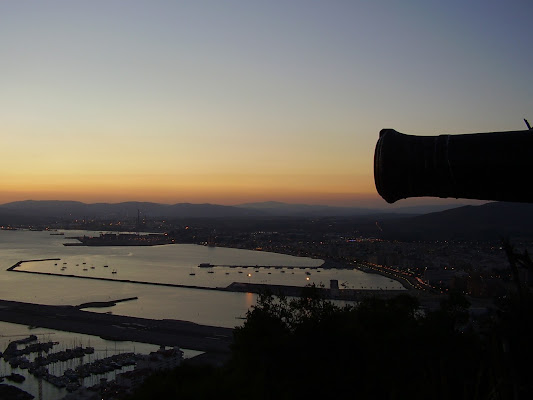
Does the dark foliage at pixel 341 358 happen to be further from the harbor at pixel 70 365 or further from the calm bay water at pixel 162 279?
the calm bay water at pixel 162 279

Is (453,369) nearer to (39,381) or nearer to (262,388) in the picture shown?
(262,388)

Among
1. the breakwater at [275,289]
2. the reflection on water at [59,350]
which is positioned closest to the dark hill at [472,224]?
the breakwater at [275,289]

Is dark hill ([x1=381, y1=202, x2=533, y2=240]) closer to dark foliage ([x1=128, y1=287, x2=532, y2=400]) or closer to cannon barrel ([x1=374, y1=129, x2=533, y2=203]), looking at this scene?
dark foliage ([x1=128, y1=287, x2=532, y2=400])

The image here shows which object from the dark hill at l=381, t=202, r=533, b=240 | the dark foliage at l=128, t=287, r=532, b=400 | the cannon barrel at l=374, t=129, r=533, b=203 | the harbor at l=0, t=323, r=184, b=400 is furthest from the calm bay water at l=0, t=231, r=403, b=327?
the dark hill at l=381, t=202, r=533, b=240

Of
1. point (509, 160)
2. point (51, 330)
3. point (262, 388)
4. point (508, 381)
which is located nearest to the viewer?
point (509, 160)

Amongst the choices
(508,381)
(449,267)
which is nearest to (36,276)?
(449,267)

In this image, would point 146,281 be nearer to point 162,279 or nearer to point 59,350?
point 162,279
